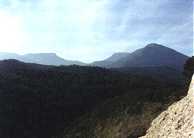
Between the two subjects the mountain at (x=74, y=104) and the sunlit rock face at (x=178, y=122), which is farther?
the mountain at (x=74, y=104)

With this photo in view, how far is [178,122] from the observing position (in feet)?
58.7

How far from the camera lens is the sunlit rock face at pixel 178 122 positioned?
16.4 metres

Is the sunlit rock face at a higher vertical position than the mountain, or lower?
higher

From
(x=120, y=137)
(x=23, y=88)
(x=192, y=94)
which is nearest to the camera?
(x=192, y=94)

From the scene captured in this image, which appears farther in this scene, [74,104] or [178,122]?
[74,104]

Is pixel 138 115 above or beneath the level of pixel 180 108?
beneath

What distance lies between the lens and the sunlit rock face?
1641 centimetres

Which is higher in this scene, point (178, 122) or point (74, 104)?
point (178, 122)

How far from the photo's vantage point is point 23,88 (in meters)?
118

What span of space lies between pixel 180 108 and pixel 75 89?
10157 cm

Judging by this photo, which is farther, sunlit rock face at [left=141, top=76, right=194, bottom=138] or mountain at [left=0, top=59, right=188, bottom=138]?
mountain at [left=0, top=59, right=188, bottom=138]

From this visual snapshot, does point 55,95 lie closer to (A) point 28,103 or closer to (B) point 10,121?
(A) point 28,103

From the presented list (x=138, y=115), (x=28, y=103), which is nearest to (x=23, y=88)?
(x=28, y=103)

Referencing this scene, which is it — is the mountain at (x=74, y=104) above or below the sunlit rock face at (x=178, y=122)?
below
